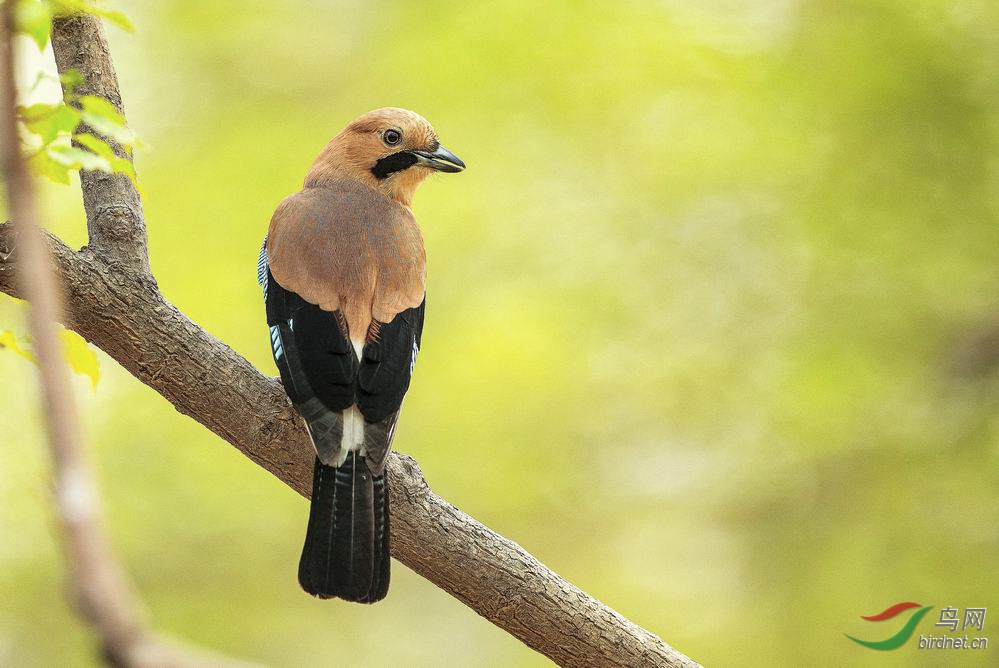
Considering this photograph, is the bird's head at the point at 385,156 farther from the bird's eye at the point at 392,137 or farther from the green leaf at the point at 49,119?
the green leaf at the point at 49,119

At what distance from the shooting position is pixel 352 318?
4895mm

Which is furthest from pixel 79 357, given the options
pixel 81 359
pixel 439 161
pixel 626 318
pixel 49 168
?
pixel 626 318

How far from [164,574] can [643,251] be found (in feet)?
14.5

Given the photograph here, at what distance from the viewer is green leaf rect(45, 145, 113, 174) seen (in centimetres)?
323

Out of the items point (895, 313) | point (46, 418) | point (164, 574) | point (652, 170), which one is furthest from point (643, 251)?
point (46, 418)

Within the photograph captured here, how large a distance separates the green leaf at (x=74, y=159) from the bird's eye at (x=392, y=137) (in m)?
2.77

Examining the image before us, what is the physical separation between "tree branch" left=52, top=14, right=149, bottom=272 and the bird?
0.74m

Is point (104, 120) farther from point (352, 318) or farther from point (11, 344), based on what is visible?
point (352, 318)

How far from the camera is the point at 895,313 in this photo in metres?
8.00

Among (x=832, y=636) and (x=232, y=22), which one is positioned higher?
(x=232, y=22)

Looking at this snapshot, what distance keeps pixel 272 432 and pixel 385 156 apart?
2.10m

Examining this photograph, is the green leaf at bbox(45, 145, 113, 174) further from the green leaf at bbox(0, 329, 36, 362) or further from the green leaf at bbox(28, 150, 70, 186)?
the green leaf at bbox(0, 329, 36, 362)

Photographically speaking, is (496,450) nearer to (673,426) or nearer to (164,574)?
(673,426)

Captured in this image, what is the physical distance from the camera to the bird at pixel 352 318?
4398mm
